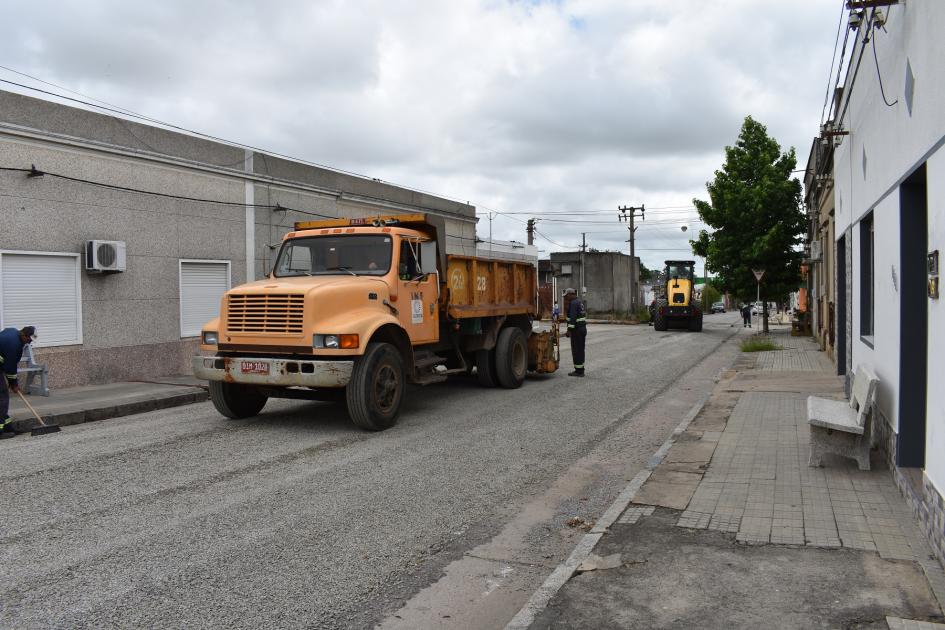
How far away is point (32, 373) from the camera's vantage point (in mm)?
11117

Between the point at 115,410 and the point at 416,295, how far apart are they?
464 centimetres

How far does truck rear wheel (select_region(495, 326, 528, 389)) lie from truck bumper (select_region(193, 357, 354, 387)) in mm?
4430

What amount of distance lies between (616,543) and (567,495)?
1549 millimetres

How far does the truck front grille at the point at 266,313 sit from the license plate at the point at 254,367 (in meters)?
0.38

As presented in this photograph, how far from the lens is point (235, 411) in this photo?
9.66m

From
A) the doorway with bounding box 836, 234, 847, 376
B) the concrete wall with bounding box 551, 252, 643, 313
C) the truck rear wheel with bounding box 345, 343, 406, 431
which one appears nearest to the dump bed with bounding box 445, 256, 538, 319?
the truck rear wheel with bounding box 345, 343, 406, 431

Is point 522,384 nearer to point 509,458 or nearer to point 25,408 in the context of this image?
point 509,458

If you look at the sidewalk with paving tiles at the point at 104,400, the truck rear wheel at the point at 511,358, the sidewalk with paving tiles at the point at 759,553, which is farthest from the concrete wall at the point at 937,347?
the sidewalk with paving tiles at the point at 104,400

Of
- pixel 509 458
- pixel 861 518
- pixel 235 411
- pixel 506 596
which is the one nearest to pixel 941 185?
pixel 861 518

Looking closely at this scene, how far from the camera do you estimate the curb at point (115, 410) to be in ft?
30.8

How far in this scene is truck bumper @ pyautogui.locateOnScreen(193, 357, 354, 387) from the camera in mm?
8367

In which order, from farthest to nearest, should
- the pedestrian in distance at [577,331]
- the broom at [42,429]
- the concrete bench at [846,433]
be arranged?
the pedestrian in distance at [577,331]
the broom at [42,429]
the concrete bench at [846,433]

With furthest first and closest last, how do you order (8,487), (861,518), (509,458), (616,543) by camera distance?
1. (509,458)
2. (8,487)
3. (861,518)
4. (616,543)

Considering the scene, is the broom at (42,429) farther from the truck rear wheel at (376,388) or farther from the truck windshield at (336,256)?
the truck rear wheel at (376,388)
